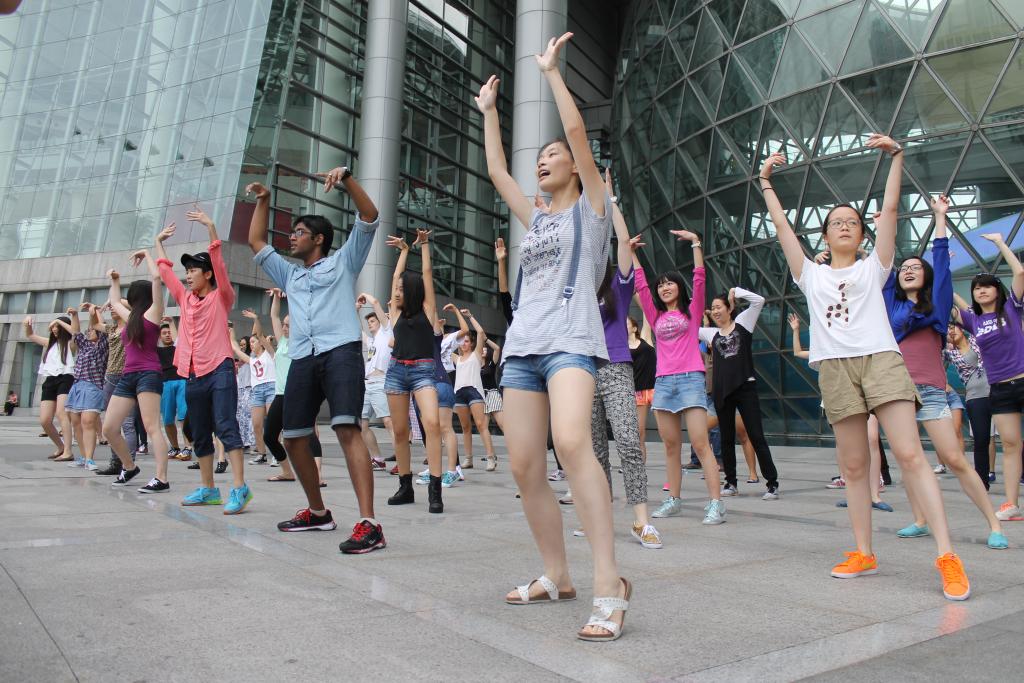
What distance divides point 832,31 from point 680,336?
14288 millimetres

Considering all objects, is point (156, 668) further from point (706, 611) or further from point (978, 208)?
point (978, 208)

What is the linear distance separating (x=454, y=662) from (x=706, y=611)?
3.71 ft

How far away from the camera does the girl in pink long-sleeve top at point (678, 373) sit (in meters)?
5.74

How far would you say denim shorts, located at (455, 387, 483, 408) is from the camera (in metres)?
10.7

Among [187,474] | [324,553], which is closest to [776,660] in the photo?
[324,553]

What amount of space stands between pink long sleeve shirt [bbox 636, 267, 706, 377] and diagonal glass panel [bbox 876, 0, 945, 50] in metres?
13.2

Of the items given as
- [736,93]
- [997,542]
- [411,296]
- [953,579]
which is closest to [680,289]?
[411,296]

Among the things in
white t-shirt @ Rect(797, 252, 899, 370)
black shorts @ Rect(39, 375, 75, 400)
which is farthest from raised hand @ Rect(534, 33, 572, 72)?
black shorts @ Rect(39, 375, 75, 400)

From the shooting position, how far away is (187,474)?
→ 8.52 m

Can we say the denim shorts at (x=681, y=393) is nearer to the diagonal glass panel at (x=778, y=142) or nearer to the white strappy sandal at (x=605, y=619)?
the white strappy sandal at (x=605, y=619)

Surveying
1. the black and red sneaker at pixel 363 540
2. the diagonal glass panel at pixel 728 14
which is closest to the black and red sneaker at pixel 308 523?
the black and red sneaker at pixel 363 540

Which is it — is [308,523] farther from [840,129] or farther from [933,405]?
[840,129]

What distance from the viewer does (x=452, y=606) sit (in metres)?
2.92

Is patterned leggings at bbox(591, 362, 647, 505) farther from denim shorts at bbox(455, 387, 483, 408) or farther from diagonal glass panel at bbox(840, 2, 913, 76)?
diagonal glass panel at bbox(840, 2, 913, 76)
